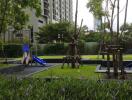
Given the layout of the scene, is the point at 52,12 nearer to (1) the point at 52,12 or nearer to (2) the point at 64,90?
(1) the point at 52,12

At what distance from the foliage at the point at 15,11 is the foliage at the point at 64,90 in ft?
37.9

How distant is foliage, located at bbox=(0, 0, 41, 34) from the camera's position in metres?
16.8

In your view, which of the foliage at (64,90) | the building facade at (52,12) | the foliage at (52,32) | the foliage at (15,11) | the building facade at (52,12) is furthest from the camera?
the building facade at (52,12)

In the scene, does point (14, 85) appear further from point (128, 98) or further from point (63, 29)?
point (63, 29)

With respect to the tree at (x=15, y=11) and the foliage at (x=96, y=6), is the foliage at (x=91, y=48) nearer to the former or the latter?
the tree at (x=15, y=11)

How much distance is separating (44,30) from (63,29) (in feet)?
12.2

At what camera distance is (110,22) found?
15.0 m

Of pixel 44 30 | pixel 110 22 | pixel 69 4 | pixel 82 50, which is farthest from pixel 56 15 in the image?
pixel 110 22

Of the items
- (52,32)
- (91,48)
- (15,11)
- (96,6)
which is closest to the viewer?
(96,6)

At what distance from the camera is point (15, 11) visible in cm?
1817

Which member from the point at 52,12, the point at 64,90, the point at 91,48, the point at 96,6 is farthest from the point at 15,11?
the point at 52,12

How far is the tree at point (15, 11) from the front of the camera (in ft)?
55.0

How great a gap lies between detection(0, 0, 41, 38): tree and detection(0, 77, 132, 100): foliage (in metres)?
11.5

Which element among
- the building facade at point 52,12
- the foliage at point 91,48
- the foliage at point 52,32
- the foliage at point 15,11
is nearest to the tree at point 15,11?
the foliage at point 15,11
